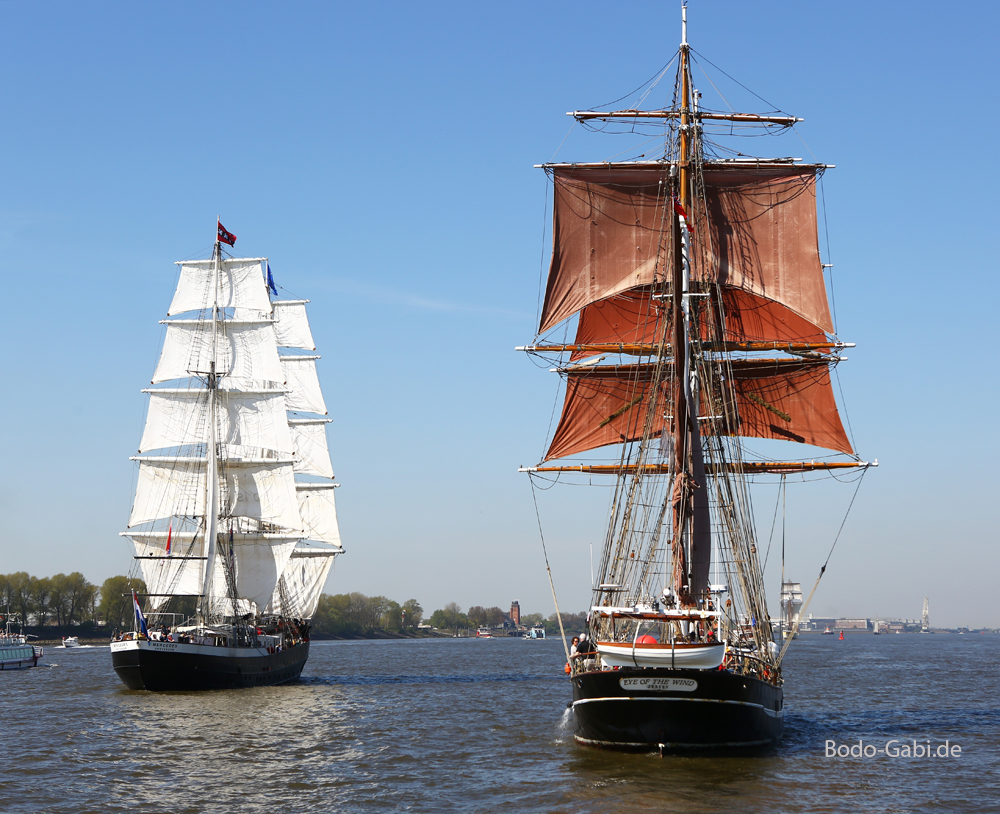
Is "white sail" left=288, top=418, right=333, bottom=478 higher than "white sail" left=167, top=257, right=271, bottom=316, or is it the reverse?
"white sail" left=167, top=257, right=271, bottom=316

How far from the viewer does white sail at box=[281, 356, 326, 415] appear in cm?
8969

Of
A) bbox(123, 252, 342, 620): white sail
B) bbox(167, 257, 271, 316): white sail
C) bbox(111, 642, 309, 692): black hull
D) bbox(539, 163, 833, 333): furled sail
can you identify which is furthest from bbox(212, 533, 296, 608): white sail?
bbox(539, 163, 833, 333): furled sail

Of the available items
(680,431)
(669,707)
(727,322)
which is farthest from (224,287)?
(669,707)

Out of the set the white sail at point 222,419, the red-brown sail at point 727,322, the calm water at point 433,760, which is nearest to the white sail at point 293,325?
the white sail at point 222,419

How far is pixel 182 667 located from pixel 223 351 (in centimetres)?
2104

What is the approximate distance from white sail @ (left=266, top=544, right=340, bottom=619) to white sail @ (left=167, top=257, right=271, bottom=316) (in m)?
17.9

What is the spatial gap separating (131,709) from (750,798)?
1196 inches

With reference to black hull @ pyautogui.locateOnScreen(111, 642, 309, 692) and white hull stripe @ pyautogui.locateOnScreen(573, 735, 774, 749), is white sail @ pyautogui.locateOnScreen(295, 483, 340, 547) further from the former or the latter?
white hull stripe @ pyautogui.locateOnScreen(573, 735, 774, 749)

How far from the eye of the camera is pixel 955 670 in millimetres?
80812

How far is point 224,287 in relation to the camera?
67.2 metres

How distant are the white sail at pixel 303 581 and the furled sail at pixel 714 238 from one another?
126 feet

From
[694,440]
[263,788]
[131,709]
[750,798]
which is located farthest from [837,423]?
[131,709]

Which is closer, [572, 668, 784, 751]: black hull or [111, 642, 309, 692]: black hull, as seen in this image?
[572, 668, 784, 751]: black hull

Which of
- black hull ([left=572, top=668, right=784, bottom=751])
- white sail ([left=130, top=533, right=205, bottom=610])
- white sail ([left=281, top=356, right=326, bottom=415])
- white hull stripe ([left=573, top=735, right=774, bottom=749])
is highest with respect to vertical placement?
white sail ([left=281, top=356, right=326, bottom=415])
